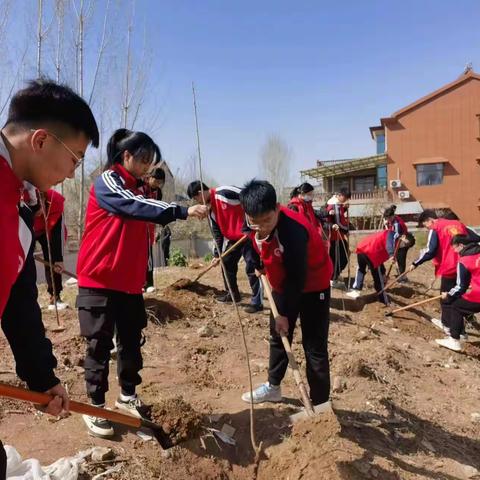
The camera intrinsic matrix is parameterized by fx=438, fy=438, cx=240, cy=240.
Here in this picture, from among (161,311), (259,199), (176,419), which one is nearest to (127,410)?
(176,419)

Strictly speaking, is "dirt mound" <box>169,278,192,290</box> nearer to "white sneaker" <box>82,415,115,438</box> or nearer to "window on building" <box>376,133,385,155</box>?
"white sneaker" <box>82,415,115,438</box>

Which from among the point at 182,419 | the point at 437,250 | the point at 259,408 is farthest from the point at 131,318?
the point at 437,250

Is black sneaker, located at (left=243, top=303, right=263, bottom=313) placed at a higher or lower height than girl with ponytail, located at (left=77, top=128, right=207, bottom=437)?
lower

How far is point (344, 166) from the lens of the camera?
2948 centimetres

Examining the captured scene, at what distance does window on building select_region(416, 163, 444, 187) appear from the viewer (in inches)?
1007

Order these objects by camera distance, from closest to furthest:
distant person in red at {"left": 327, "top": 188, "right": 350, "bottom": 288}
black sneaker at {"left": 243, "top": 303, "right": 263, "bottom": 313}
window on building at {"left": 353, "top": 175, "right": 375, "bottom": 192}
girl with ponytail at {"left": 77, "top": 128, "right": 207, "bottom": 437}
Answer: girl with ponytail at {"left": 77, "top": 128, "right": 207, "bottom": 437}
black sneaker at {"left": 243, "top": 303, "right": 263, "bottom": 313}
distant person in red at {"left": 327, "top": 188, "right": 350, "bottom": 288}
window on building at {"left": 353, "top": 175, "right": 375, "bottom": 192}


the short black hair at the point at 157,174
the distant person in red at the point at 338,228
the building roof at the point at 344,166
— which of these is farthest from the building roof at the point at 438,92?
the short black hair at the point at 157,174

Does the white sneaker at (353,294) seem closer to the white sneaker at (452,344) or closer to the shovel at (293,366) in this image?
the white sneaker at (452,344)

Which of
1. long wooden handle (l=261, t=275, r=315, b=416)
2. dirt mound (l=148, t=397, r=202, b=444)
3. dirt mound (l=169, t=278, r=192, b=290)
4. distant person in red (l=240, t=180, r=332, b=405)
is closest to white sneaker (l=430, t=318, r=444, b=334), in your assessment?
dirt mound (l=169, t=278, r=192, b=290)

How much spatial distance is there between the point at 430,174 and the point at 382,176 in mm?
3718

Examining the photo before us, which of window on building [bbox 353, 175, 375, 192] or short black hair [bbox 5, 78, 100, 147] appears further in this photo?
window on building [bbox 353, 175, 375, 192]

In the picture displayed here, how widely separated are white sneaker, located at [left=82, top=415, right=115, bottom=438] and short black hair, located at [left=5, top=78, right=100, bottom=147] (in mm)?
1986

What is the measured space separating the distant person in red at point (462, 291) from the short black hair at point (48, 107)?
5565 mm

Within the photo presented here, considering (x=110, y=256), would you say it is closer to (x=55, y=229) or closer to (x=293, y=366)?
(x=293, y=366)
